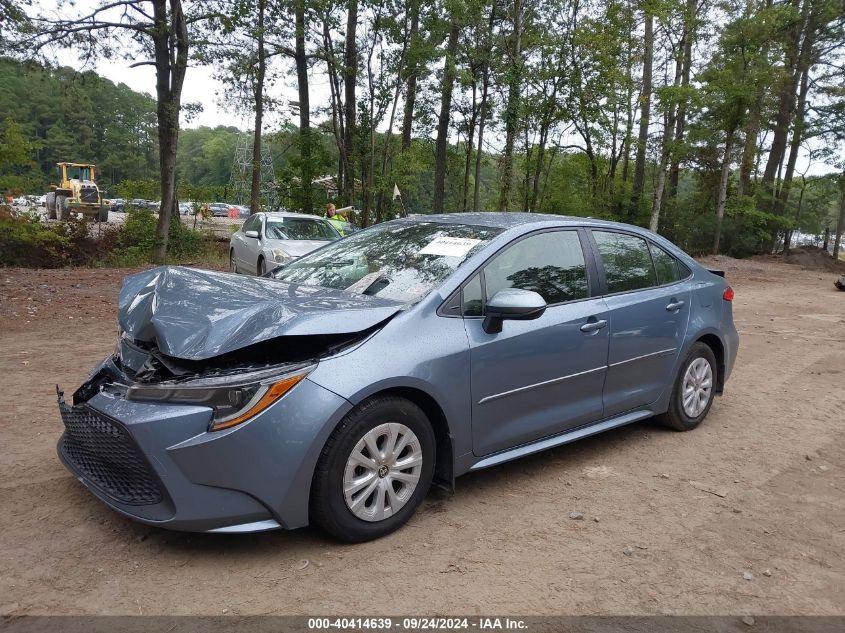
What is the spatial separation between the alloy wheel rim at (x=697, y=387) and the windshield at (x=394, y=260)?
6.76 feet

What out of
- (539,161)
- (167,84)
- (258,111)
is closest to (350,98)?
(258,111)

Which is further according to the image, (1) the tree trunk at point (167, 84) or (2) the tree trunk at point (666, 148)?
(2) the tree trunk at point (666, 148)

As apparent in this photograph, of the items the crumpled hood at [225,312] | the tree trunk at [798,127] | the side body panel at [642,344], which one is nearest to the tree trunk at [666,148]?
the tree trunk at [798,127]

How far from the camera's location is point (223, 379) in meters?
2.84

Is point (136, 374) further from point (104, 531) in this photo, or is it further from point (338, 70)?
point (338, 70)

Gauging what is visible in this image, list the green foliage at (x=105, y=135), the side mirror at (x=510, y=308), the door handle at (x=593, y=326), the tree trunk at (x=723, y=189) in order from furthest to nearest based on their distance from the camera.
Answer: the green foliage at (x=105, y=135) → the tree trunk at (x=723, y=189) → the door handle at (x=593, y=326) → the side mirror at (x=510, y=308)

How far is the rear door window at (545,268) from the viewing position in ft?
12.3

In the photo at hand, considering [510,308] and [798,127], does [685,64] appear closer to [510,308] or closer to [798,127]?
[798,127]

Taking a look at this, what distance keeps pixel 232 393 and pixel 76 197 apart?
27739 mm

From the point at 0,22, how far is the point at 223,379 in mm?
13416

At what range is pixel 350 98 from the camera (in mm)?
22531

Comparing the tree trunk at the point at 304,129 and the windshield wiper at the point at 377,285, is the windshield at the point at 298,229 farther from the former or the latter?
the tree trunk at the point at 304,129

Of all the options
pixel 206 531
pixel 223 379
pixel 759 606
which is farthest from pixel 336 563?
pixel 759 606

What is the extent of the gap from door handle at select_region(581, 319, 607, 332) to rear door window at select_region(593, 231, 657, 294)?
0.96 ft
